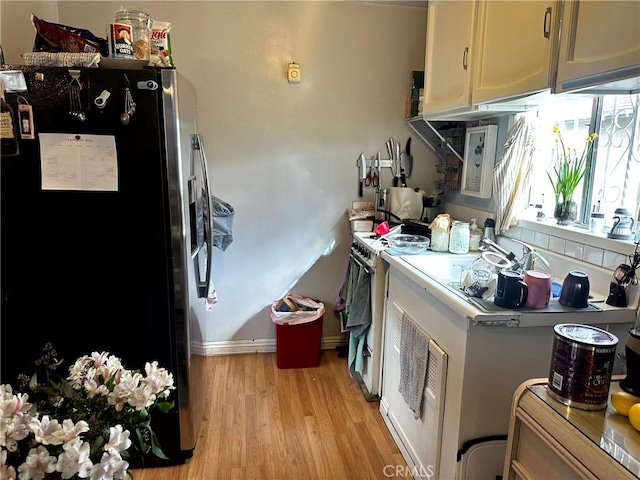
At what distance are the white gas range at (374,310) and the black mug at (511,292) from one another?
92 centimetres

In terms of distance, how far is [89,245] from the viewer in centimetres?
181

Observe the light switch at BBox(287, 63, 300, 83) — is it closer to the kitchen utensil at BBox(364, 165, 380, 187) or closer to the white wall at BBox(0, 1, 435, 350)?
the white wall at BBox(0, 1, 435, 350)

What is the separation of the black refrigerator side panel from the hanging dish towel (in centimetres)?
101

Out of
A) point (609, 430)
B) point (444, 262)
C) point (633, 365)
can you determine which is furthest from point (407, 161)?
point (609, 430)

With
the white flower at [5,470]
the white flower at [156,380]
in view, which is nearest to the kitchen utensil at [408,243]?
the white flower at [156,380]

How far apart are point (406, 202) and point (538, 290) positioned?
61.2 inches

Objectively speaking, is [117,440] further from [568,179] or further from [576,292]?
[568,179]

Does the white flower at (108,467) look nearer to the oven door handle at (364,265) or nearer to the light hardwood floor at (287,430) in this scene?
the light hardwood floor at (287,430)

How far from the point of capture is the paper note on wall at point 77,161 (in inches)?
67.4

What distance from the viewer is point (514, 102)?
1823 millimetres

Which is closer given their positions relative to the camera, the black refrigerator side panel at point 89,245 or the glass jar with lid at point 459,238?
the black refrigerator side panel at point 89,245

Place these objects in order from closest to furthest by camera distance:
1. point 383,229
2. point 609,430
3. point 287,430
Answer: point 609,430 → point 287,430 → point 383,229

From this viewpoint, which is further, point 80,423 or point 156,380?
point 156,380

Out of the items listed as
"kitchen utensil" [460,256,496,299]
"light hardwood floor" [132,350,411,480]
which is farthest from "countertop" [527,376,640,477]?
"light hardwood floor" [132,350,411,480]
